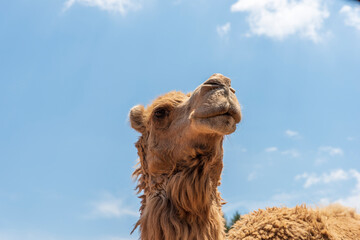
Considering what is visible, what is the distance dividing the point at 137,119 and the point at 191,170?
3.98ft

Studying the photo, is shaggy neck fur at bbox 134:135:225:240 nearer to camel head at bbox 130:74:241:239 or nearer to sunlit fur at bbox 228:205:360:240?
camel head at bbox 130:74:241:239

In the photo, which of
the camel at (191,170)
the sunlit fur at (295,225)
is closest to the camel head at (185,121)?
the camel at (191,170)

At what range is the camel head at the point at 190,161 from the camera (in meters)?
3.63

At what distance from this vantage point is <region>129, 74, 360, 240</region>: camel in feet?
12.1

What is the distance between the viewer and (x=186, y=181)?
3.84 m

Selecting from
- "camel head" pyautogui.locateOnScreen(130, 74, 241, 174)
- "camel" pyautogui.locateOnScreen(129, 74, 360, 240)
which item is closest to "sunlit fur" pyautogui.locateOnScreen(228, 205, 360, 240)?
"camel" pyautogui.locateOnScreen(129, 74, 360, 240)

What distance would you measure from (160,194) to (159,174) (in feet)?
0.72

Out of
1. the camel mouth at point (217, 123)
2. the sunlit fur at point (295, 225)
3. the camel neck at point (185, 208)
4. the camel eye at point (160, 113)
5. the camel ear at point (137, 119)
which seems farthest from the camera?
the camel ear at point (137, 119)

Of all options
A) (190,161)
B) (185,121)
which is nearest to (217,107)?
(185,121)

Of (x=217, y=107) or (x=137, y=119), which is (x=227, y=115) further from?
(x=137, y=119)

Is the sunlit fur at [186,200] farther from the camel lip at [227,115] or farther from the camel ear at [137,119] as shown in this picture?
the camel ear at [137,119]

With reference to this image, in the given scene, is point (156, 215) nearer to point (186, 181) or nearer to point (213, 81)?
point (186, 181)

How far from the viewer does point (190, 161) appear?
3906 mm

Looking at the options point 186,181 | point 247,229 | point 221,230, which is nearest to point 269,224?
point 247,229
